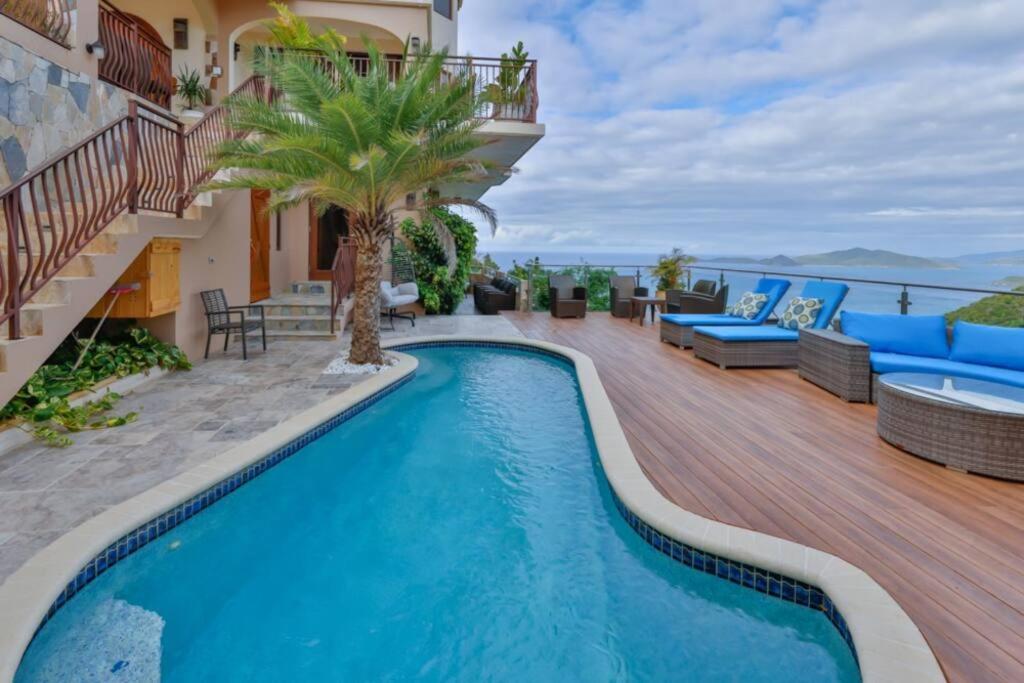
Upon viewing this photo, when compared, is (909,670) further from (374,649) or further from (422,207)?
(422,207)

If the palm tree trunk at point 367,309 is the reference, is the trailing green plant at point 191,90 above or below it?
above

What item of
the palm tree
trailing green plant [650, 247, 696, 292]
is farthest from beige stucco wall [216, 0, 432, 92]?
trailing green plant [650, 247, 696, 292]

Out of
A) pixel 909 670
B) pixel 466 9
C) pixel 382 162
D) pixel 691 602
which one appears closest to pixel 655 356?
pixel 382 162

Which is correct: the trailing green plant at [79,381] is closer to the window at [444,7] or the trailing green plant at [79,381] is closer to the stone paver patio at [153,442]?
the stone paver patio at [153,442]

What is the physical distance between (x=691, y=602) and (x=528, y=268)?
39.8 feet

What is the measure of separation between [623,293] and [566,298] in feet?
4.28

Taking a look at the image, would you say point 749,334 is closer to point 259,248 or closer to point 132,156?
point 132,156

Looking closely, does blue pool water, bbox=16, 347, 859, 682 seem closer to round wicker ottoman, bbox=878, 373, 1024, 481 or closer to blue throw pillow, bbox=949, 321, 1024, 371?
round wicker ottoman, bbox=878, 373, 1024, 481

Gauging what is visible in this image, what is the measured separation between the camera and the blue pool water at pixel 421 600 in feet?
7.96

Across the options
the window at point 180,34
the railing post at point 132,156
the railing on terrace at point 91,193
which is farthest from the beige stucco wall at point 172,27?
the railing post at point 132,156

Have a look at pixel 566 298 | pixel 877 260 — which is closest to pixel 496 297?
pixel 566 298

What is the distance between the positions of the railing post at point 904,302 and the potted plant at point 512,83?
6767 millimetres

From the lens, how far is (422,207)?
8.37 metres

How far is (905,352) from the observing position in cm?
587
